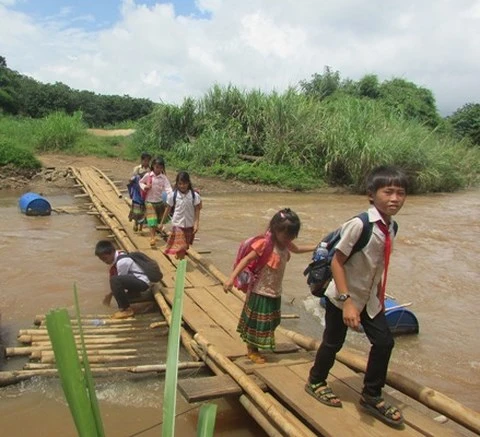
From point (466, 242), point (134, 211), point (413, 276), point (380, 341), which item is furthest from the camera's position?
point (466, 242)

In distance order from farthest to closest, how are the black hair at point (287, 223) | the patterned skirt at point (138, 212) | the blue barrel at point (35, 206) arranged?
the blue barrel at point (35, 206) → the patterned skirt at point (138, 212) → the black hair at point (287, 223)

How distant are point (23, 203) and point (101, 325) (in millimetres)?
6876

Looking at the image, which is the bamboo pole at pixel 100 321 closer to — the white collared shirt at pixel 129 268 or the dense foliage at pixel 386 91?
the white collared shirt at pixel 129 268

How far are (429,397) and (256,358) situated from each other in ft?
3.76

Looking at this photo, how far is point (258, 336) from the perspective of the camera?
3.49 metres

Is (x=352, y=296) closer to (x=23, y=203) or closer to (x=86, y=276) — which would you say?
(x=86, y=276)

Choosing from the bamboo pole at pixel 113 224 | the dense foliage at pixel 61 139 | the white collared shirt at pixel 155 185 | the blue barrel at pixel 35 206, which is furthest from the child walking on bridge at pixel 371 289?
the dense foliage at pixel 61 139

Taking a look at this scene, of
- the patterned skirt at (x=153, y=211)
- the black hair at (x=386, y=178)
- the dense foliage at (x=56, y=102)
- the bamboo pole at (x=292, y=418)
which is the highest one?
the dense foliage at (x=56, y=102)

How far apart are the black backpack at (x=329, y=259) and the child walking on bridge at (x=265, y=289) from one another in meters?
0.47

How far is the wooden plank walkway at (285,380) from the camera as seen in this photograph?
8.88ft

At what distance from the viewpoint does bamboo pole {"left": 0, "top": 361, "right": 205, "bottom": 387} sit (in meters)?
3.41

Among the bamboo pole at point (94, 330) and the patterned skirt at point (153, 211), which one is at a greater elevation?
the patterned skirt at point (153, 211)

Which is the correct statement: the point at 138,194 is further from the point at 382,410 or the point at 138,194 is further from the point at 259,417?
the point at 382,410

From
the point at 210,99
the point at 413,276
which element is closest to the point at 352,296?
the point at 413,276
